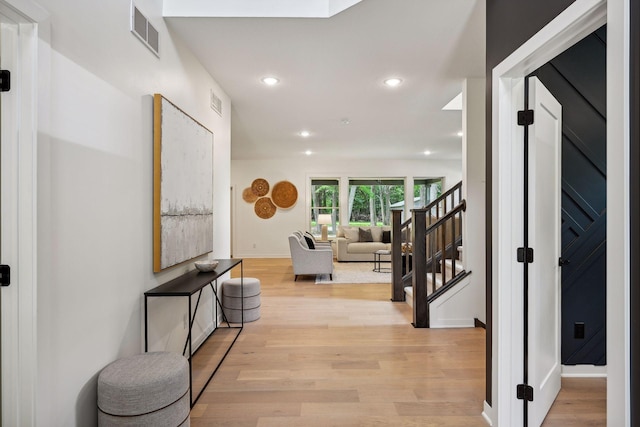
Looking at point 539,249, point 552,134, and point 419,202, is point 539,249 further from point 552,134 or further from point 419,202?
point 419,202

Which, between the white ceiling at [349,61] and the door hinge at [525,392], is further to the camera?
the white ceiling at [349,61]

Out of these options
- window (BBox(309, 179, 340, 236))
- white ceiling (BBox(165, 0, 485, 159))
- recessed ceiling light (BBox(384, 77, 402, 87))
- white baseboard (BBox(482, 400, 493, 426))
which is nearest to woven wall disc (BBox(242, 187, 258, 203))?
window (BBox(309, 179, 340, 236))

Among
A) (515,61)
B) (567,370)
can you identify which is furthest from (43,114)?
(567,370)

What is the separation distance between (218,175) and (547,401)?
11.0 ft

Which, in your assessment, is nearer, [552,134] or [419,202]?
[552,134]

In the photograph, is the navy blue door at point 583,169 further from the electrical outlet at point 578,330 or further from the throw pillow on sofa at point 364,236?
the throw pillow on sofa at point 364,236

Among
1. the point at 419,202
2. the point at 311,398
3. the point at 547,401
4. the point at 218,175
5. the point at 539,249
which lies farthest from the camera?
the point at 419,202

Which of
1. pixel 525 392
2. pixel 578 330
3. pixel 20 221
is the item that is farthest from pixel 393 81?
pixel 20 221

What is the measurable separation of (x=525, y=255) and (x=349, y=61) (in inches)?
85.9

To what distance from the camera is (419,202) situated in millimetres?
9719

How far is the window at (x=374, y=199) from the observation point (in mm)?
9617

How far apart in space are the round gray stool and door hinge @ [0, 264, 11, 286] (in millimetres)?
2540

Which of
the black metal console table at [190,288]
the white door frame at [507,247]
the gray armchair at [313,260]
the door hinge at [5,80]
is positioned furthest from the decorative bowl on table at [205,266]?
the gray armchair at [313,260]

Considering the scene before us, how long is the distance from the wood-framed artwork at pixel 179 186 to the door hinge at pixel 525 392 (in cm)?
222
